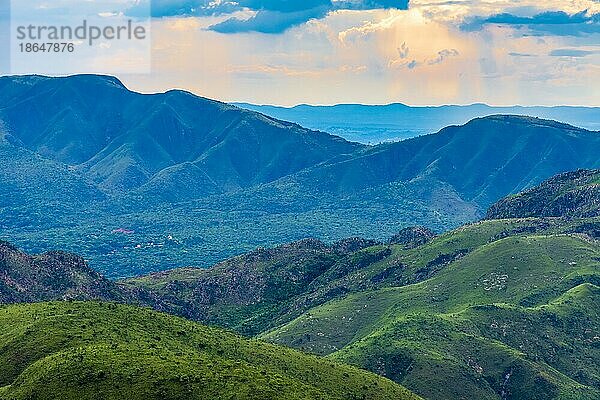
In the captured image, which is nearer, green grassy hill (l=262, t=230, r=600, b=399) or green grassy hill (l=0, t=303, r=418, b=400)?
green grassy hill (l=0, t=303, r=418, b=400)

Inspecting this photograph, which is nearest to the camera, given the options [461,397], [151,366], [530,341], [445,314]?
[151,366]

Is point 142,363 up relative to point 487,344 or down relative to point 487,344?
up

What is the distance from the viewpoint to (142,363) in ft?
300

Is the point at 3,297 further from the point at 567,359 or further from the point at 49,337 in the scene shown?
the point at 567,359

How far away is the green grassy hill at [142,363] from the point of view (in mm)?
87188

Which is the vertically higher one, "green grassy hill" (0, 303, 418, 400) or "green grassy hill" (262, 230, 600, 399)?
"green grassy hill" (0, 303, 418, 400)

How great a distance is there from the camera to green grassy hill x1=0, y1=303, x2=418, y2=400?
87.2m

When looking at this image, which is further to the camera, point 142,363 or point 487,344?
point 487,344

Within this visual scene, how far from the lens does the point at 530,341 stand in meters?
176

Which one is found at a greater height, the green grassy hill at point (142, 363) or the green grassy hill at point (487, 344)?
the green grassy hill at point (142, 363)

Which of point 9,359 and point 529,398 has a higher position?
point 9,359

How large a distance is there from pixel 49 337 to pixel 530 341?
11311 cm

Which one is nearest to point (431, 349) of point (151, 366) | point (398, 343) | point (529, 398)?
point (398, 343)

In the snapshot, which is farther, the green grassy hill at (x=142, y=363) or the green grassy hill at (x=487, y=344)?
the green grassy hill at (x=487, y=344)
